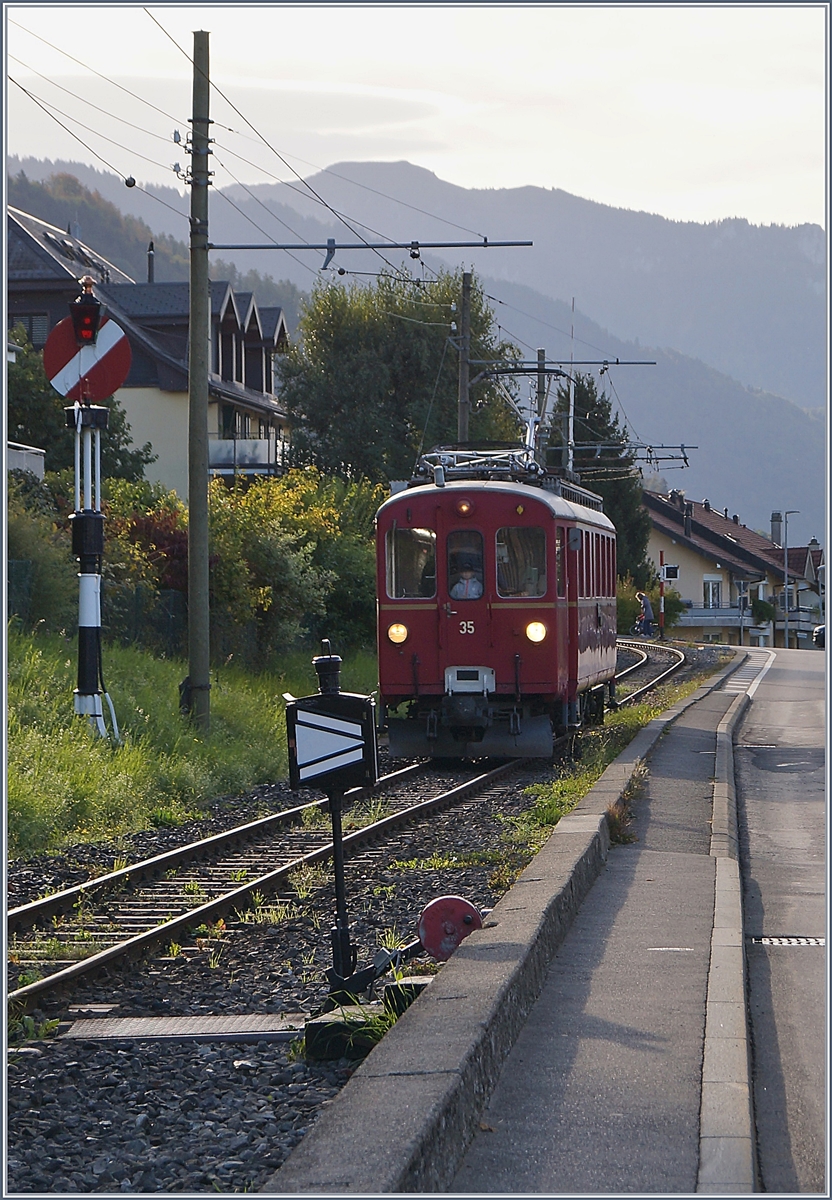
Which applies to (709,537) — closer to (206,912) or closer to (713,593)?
(713,593)

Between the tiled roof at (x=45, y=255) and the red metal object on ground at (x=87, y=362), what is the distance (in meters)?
22.2

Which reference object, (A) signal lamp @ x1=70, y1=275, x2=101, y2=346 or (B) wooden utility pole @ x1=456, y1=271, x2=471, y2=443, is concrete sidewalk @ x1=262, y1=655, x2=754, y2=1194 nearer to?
(A) signal lamp @ x1=70, y1=275, x2=101, y2=346

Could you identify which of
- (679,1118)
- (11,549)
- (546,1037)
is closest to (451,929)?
(546,1037)

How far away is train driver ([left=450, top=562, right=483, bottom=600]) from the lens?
16531 millimetres

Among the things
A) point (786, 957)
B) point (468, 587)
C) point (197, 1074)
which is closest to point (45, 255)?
point (468, 587)

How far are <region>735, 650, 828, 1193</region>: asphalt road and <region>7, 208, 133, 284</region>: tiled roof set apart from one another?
26.2 metres

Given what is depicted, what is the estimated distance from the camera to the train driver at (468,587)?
16.5 metres

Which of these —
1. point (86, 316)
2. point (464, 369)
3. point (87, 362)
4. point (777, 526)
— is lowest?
point (87, 362)

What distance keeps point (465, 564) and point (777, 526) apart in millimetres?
101922

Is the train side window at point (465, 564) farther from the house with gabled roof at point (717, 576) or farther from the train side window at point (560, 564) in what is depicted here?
the house with gabled roof at point (717, 576)

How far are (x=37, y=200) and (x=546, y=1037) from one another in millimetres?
102792

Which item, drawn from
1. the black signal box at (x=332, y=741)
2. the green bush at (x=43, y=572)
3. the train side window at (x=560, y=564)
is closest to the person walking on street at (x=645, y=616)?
the train side window at (x=560, y=564)

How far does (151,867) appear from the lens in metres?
10.2

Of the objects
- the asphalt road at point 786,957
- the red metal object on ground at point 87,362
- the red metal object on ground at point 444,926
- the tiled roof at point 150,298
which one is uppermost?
the tiled roof at point 150,298
